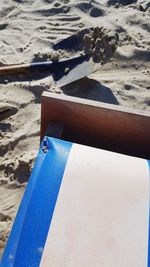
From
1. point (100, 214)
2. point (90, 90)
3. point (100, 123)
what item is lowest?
point (100, 214)

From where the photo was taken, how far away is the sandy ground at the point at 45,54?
2.15 meters

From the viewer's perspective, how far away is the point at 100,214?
131cm

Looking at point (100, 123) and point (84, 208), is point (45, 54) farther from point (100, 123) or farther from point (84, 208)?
point (84, 208)

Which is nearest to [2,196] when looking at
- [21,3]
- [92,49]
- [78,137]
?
[78,137]

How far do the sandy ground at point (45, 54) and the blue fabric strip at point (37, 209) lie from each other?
20.1 inches

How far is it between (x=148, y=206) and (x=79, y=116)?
57cm

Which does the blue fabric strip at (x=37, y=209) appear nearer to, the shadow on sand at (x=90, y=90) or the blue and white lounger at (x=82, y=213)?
the blue and white lounger at (x=82, y=213)

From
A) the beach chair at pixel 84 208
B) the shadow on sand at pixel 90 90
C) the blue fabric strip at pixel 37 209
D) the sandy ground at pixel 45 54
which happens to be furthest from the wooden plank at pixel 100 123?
the shadow on sand at pixel 90 90

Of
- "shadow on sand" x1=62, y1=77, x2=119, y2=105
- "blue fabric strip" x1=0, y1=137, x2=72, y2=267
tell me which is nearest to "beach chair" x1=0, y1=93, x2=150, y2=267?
"blue fabric strip" x1=0, y1=137, x2=72, y2=267

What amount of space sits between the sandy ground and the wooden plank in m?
0.43

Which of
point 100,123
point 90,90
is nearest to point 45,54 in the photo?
point 90,90

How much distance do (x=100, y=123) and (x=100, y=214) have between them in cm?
55

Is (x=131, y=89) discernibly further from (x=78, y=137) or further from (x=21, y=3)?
(x=21, y=3)

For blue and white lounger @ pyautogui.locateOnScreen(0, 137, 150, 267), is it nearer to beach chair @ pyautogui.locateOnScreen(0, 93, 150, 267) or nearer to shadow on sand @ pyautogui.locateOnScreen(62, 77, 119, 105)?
beach chair @ pyautogui.locateOnScreen(0, 93, 150, 267)
